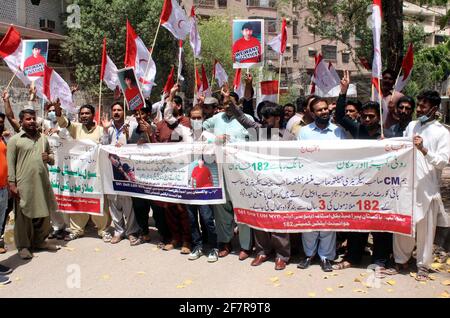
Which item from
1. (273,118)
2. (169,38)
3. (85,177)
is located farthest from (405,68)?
(169,38)

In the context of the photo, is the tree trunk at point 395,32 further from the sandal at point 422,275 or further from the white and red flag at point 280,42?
the sandal at point 422,275

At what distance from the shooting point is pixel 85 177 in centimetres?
632

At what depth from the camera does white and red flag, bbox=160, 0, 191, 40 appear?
7055 mm

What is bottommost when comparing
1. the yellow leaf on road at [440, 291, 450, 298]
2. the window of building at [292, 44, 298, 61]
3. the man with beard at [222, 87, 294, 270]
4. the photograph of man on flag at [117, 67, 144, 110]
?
the yellow leaf on road at [440, 291, 450, 298]

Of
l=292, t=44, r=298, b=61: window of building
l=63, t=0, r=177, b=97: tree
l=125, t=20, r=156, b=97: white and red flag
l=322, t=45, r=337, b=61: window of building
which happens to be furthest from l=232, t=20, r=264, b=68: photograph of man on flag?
l=322, t=45, r=337, b=61: window of building

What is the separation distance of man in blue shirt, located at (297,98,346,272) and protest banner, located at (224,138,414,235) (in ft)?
0.44

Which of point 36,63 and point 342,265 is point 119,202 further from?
point 342,265

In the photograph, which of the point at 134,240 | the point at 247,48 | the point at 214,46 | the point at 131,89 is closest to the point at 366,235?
the point at 134,240

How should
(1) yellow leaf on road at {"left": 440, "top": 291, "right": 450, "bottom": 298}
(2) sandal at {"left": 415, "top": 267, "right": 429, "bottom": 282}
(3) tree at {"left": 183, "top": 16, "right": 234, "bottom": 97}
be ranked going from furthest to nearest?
(3) tree at {"left": 183, "top": 16, "right": 234, "bottom": 97}, (2) sandal at {"left": 415, "top": 267, "right": 429, "bottom": 282}, (1) yellow leaf on road at {"left": 440, "top": 291, "right": 450, "bottom": 298}

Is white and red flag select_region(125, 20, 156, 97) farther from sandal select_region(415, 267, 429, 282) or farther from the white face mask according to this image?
sandal select_region(415, 267, 429, 282)

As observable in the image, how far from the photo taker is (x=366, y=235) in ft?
16.1

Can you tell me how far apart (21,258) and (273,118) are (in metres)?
3.62

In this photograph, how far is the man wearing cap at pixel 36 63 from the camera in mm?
6516

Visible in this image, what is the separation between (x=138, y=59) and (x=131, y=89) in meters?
1.35
